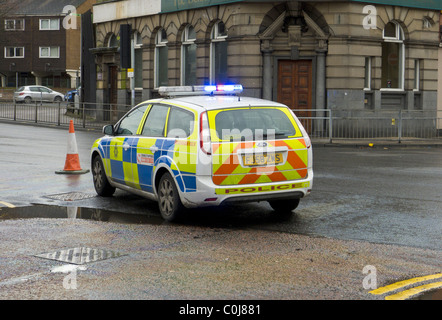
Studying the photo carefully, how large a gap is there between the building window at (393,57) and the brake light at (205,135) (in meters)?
19.6

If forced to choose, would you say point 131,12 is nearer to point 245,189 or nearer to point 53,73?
point 245,189

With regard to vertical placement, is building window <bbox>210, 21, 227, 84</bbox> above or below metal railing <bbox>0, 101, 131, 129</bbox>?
above

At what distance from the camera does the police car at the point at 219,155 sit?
28.5 ft

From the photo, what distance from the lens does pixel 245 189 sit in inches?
346

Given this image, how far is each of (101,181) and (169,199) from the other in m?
2.46

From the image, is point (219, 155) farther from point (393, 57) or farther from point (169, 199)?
point (393, 57)

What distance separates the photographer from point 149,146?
31.6ft

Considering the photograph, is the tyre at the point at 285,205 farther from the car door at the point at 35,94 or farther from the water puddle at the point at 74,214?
the car door at the point at 35,94

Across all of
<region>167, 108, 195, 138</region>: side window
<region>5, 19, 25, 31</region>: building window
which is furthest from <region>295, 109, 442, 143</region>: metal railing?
<region>5, 19, 25, 31</region>: building window

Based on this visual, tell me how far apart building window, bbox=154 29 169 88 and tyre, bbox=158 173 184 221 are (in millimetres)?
22694

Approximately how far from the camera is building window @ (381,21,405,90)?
89.2 feet

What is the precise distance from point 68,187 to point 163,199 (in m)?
3.49

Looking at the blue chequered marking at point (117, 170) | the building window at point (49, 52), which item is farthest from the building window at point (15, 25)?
the blue chequered marking at point (117, 170)
